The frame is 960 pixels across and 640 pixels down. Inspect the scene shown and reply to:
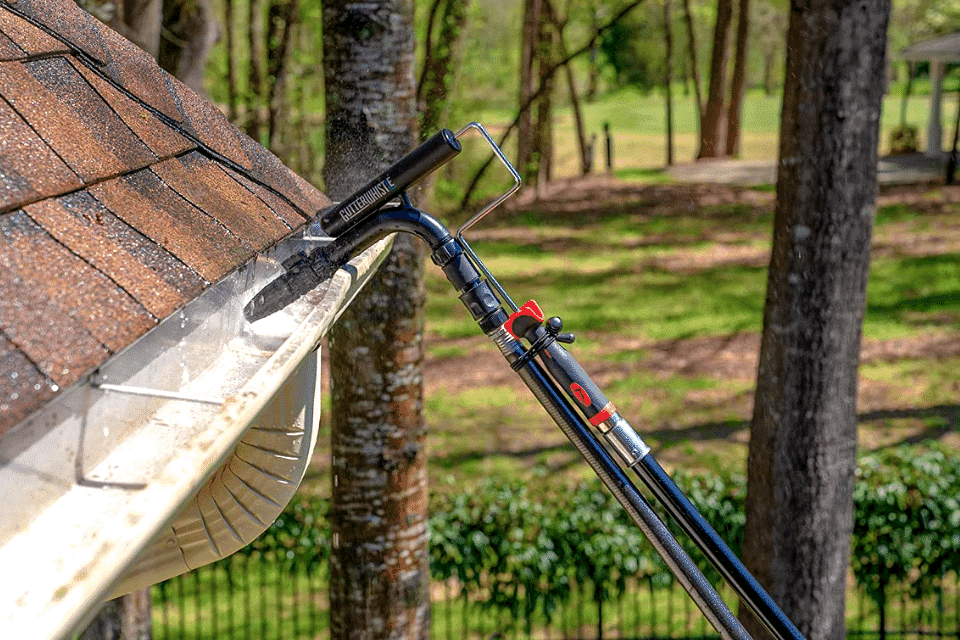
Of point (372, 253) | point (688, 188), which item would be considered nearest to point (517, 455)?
point (372, 253)

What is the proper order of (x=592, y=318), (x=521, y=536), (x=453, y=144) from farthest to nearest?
(x=592, y=318)
(x=521, y=536)
(x=453, y=144)

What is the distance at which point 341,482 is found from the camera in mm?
4793

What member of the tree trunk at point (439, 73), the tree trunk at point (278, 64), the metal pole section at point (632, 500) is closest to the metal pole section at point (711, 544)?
the metal pole section at point (632, 500)

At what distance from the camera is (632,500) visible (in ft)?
7.70

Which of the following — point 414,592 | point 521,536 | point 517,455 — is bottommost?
point 517,455

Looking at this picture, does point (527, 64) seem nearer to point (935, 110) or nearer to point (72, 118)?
point (935, 110)

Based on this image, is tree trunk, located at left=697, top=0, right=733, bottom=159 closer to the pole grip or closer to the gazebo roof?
the gazebo roof

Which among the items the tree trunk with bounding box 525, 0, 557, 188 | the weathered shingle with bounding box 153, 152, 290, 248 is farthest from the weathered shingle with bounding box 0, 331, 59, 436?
the tree trunk with bounding box 525, 0, 557, 188

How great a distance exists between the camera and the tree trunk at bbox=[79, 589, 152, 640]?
20.3 ft

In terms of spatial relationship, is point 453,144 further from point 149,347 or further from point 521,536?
point 521,536

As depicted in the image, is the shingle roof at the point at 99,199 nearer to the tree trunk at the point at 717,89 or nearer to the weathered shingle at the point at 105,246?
the weathered shingle at the point at 105,246

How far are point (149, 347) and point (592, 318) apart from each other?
15860mm

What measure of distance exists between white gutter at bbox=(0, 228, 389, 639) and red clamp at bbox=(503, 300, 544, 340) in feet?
1.33

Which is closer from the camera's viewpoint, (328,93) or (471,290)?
Answer: (471,290)
